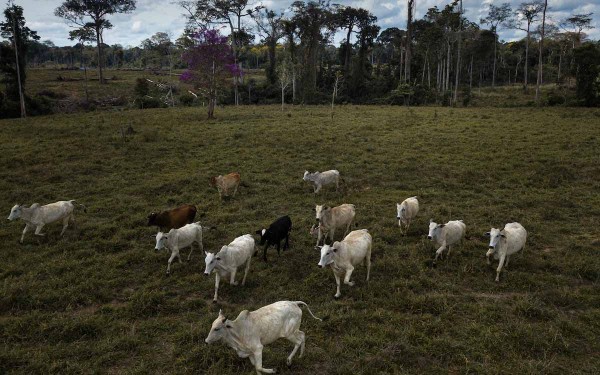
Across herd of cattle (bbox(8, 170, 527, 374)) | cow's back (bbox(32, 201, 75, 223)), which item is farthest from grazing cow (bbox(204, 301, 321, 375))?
cow's back (bbox(32, 201, 75, 223))

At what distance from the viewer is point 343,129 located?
2608 centimetres

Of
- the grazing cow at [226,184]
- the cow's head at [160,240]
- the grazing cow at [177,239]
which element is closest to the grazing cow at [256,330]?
the grazing cow at [177,239]

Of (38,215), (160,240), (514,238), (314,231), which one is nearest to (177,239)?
(160,240)

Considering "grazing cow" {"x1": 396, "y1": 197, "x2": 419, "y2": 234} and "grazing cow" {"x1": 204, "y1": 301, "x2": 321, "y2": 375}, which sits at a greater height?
"grazing cow" {"x1": 396, "y1": 197, "x2": 419, "y2": 234}

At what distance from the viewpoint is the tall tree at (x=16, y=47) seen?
1410 inches

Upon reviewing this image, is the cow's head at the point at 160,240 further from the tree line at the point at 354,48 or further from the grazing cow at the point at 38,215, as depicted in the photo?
the tree line at the point at 354,48

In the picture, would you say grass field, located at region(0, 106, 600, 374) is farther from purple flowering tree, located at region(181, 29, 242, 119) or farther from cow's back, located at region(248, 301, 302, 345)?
purple flowering tree, located at region(181, 29, 242, 119)

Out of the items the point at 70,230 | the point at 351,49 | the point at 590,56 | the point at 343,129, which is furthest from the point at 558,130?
the point at 351,49

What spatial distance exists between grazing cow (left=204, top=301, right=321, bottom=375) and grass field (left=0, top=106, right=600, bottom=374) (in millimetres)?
611

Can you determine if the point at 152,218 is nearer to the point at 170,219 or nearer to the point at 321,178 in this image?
the point at 170,219

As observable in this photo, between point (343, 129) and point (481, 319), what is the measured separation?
1994 centimetres

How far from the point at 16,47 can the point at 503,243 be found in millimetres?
42639

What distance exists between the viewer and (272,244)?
385 inches

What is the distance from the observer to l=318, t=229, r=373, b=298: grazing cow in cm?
768
